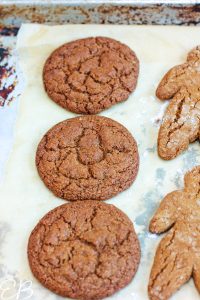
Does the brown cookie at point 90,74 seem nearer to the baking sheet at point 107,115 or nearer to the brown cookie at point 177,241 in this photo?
the baking sheet at point 107,115

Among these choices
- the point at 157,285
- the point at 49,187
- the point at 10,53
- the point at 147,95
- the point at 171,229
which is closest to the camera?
the point at 157,285

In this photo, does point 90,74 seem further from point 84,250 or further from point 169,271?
point 169,271

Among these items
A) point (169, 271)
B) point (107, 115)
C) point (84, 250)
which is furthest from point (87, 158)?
point (169, 271)

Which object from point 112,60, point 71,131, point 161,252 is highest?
point 112,60

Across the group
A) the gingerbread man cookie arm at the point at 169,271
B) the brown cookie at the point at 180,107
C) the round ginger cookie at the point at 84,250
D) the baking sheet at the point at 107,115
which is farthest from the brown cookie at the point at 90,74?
the gingerbread man cookie arm at the point at 169,271

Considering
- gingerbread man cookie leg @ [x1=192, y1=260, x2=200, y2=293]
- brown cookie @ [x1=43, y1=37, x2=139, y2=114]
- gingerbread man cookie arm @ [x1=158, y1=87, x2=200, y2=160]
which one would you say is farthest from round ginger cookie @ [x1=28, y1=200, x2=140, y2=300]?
brown cookie @ [x1=43, y1=37, x2=139, y2=114]

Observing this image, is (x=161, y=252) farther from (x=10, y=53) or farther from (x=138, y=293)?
(x=10, y=53)

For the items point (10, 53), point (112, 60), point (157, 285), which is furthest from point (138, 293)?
point (10, 53)
